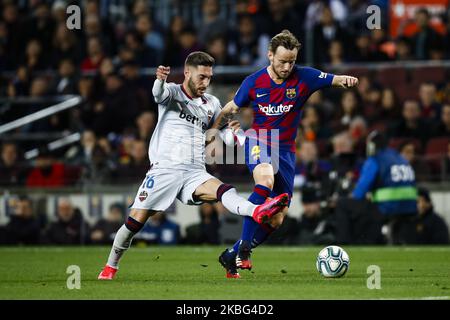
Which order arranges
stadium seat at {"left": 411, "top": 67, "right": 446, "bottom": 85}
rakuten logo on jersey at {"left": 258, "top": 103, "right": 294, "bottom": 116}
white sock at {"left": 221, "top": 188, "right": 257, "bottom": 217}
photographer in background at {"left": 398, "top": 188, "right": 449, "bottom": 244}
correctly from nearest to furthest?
white sock at {"left": 221, "top": 188, "right": 257, "bottom": 217} → rakuten logo on jersey at {"left": 258, "top": 103, "right": 294, "bottom": 116} → photographer in background at {"left": 398, "top": 188, "right": 449, "bottom": 244} → stadium seat at {"left": 411, "top": 67, "right": 446, "bottom": 85}

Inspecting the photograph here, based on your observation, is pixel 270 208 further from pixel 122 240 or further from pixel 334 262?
pixel 122 240

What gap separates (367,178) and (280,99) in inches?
244

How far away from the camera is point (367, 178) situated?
1653cm

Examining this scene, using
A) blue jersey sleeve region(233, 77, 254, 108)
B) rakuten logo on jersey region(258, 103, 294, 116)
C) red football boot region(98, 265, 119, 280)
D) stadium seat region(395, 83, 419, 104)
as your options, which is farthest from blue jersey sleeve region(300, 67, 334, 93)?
stadium seat region(395, 83, 419, 104)

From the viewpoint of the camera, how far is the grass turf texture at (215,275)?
859 centimetres

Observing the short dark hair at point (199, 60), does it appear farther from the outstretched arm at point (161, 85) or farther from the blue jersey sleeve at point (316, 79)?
the blue jersey sleeve at point (316, 79)

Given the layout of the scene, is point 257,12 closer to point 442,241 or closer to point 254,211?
point 442,241

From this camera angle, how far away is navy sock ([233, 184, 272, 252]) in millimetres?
10219

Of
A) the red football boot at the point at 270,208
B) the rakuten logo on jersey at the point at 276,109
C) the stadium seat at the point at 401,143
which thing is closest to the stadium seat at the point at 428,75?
the stadium seat at the point at 401,143

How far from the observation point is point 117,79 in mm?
20172

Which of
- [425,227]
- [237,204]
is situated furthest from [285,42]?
[425,227]

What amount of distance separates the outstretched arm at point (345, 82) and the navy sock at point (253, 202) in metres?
1.28

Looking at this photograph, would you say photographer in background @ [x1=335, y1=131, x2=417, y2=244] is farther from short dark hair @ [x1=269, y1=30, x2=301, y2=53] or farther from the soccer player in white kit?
the soccer player in white kit

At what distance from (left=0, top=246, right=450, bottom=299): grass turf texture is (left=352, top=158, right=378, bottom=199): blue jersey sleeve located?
97 cm
